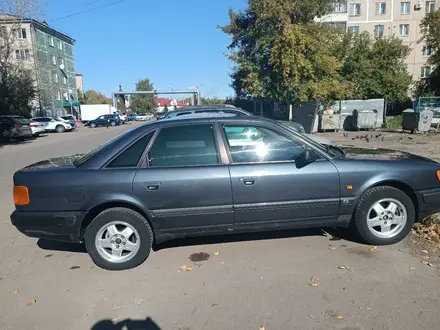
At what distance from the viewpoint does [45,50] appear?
161ft

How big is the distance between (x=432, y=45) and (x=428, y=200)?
26.5 metres

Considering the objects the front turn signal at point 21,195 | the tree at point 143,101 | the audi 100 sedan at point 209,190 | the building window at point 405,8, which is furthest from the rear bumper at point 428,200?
the tree at point 143,101

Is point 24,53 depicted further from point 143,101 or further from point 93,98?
point 143,101

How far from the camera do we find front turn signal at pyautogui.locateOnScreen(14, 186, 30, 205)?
147 inches

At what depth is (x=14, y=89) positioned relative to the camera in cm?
2983

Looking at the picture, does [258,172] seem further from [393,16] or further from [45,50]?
[45,50]

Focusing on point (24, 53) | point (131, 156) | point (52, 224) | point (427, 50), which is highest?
point (24, 53)

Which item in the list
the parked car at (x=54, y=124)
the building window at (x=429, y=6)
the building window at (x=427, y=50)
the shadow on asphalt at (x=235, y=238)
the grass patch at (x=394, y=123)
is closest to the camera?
the shadow on asphalt at (x=235, y=238)

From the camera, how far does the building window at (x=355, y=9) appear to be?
151ft

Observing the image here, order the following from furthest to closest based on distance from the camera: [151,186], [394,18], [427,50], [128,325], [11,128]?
[394,18]
[427,50]
[11,128]
[151,186]
[128,325]

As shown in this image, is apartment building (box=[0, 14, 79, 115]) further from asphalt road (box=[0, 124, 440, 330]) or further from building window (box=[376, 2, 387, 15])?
building window (box=[376, 2, 387, 15])

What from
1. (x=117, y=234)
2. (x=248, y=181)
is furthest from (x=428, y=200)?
(x=117, y=234)

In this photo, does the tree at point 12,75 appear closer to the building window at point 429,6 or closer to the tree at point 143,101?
the building window at point 429,6

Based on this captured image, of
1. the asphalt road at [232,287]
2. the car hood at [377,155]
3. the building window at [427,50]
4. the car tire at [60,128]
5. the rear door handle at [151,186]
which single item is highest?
the building window at [427,50]
